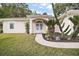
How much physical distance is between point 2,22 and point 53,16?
3.29 ft

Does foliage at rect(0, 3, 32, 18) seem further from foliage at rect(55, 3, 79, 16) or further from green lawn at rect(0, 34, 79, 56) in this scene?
foliage at rect(55, 3, 79, 16)

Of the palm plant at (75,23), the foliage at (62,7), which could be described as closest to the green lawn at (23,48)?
the palm plant at (75,23)

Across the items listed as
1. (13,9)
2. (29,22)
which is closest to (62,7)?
(29,22)

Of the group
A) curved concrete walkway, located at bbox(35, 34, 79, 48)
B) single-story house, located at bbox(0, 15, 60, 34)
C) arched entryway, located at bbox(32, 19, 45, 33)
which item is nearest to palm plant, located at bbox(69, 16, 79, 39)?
curved concrete walkway, located at bbox(35, 34, 79, 48)

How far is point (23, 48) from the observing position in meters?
8.18

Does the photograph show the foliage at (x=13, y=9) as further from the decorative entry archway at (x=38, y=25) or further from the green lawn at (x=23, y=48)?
the green lawn at (x=23, y=48)

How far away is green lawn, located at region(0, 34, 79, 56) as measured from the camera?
321 inches

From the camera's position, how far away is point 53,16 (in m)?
8.17

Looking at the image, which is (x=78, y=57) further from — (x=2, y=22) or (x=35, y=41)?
(x=2, y=22)

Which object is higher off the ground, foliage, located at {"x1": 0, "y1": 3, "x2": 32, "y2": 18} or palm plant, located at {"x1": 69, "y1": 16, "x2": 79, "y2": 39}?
foliage, located at {"x1": 0, "y1": 3, "x2": 32, "y2": 18}

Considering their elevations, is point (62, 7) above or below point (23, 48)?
above

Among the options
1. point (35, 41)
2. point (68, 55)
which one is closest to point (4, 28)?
point (35, 41)

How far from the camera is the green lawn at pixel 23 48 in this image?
8164 mm

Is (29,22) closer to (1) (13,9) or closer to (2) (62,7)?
(1) (13,9)
